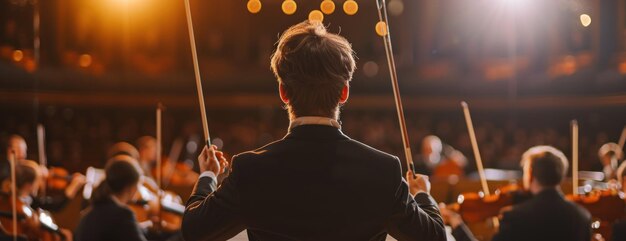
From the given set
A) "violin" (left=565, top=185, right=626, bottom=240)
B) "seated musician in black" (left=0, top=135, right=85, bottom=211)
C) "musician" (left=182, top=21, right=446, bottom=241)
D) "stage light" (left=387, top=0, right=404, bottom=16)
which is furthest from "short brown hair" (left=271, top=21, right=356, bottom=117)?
"stage light" (left=387, top=0, right=404, bottom=16)

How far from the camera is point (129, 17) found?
14297mm

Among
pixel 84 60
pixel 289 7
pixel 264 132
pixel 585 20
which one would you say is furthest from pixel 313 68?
pixel 289 7

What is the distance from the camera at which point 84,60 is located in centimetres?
1369

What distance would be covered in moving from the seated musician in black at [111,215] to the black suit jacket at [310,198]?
2.10 meters

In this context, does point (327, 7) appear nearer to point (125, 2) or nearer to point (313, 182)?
point (125, 2)

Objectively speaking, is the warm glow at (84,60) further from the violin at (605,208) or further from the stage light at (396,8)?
the violin at (605,208)

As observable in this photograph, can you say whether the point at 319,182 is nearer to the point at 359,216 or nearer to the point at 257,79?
the point at 359,216

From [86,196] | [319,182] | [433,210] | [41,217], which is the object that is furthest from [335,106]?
[86,196]

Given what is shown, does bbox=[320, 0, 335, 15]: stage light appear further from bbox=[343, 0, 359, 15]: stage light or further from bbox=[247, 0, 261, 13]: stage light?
bbox=[247, 0, 261, 13]: stage light

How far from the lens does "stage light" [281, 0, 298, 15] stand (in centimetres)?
1462

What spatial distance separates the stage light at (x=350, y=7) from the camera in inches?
591

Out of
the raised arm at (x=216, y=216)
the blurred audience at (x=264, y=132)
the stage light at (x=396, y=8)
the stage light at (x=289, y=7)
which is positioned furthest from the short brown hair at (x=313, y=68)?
the stage light at (x=396, y=8)

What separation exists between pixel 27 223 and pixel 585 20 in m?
10.4

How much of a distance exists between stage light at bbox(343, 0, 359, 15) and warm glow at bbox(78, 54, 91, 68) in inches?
182
